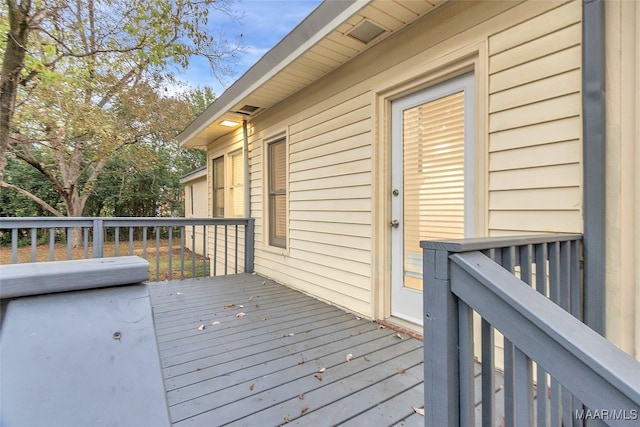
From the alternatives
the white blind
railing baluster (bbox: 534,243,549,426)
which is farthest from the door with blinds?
railing baluster (bbox: 534,243,549,426)

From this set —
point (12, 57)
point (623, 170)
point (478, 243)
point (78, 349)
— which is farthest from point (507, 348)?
point (12, 57)

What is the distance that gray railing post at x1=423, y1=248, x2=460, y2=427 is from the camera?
103cm

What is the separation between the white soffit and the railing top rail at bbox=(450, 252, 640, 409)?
6.75 ft

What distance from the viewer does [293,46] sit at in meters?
2.95

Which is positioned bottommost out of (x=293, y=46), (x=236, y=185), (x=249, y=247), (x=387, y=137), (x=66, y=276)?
(x=249, y=247)

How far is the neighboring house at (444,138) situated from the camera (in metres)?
1.65

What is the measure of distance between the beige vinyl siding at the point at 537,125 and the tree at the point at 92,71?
3.00 metres

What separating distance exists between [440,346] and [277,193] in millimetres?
3923

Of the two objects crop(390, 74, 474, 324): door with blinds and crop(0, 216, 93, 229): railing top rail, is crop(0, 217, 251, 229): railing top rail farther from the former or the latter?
crop(390, 74, 474, 324): door with blinds

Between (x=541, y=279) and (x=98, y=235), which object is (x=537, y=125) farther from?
Answer: (x=98, y=235)

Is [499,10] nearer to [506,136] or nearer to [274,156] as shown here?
[506,136]

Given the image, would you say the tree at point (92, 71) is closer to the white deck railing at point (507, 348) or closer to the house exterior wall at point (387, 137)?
the house exterior wall at point (387, 137)

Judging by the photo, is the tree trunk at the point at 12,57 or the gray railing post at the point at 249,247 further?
the gray railing post at the point at 249,247

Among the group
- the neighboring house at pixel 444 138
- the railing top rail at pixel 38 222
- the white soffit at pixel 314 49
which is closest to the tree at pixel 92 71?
the railing top rail at pixel 38 222
